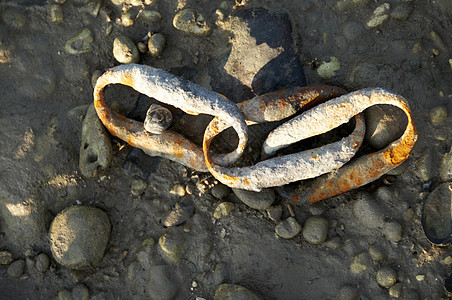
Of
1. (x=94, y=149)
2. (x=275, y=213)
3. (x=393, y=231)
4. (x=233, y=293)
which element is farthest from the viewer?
(x=94, y=149)

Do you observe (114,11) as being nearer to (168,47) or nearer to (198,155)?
(168,47)

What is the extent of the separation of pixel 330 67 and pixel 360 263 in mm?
2185

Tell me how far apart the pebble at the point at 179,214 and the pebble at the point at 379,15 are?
292cm

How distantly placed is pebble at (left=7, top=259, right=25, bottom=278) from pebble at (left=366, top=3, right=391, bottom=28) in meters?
4.85

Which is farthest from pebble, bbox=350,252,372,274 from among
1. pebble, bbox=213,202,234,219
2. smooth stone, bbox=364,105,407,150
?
pebble, bbox=213,202,234,219

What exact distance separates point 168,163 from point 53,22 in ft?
7.31

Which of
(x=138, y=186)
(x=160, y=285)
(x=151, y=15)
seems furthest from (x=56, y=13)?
(x=160, y=285)

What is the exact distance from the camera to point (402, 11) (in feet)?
13.3

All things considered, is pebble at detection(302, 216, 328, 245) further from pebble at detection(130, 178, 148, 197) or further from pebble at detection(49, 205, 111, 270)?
pebble at detection(49, 205, 111, 270)

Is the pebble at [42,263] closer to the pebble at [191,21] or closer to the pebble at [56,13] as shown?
the pebble at [56,13]

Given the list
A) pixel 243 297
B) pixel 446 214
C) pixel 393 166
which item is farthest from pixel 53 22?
pixel 446 214

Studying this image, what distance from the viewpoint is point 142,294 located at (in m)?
4.11

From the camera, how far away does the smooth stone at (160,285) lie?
400cm

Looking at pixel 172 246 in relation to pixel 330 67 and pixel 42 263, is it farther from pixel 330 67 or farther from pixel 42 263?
pixel 330 67
